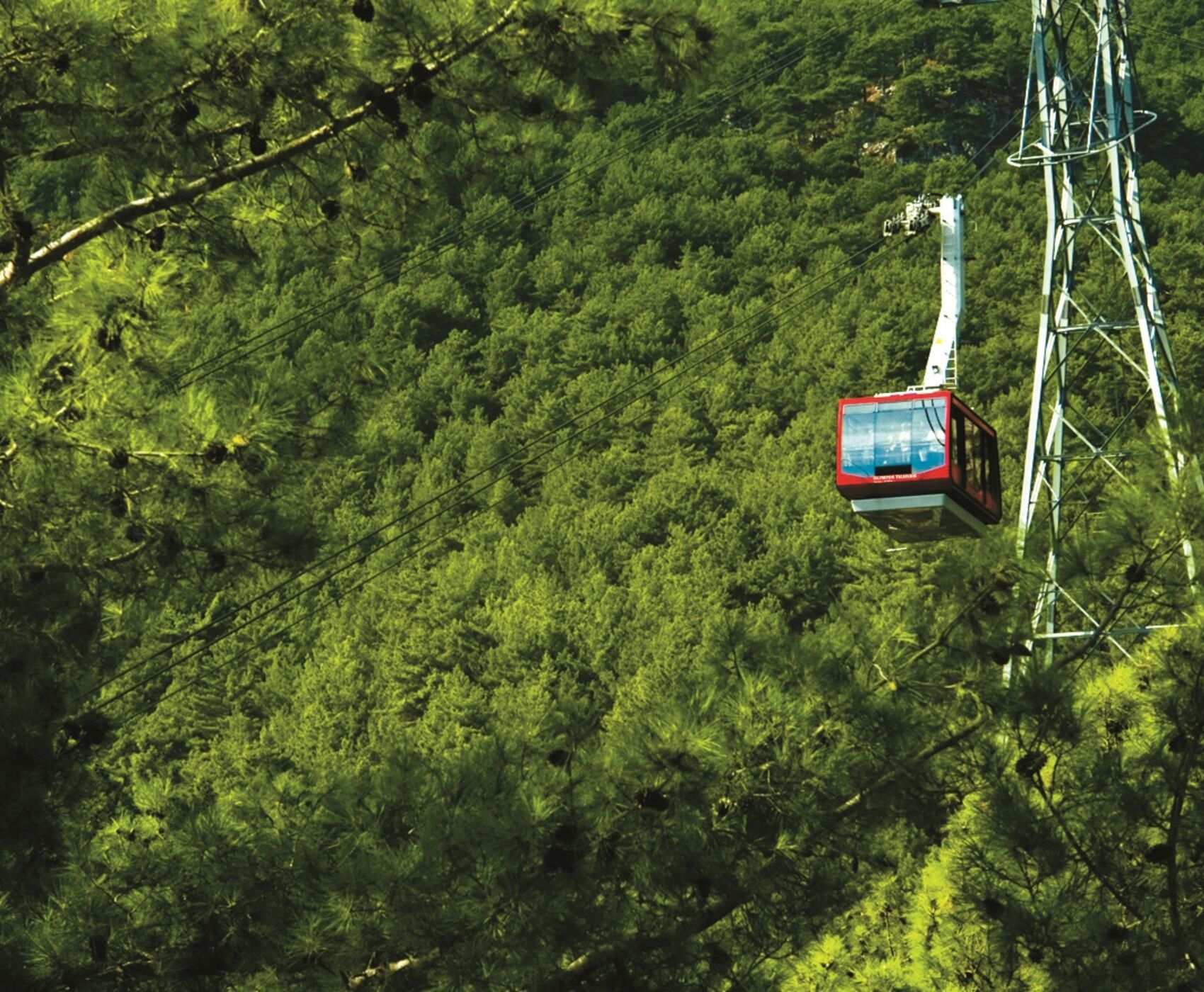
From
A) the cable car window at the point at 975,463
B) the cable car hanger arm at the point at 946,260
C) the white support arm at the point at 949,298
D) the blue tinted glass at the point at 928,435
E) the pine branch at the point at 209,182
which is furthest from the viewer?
the cable car hanger arm at the point at 946,260

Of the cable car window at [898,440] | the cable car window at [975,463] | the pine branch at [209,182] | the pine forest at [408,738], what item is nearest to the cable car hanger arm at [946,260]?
the cable car window at [975,463]

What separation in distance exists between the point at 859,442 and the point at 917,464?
1.97 feet

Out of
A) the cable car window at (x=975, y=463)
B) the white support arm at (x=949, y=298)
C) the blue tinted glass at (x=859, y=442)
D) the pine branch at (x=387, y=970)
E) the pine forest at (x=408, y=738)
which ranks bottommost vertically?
the cable car window at (x=975, y=463)

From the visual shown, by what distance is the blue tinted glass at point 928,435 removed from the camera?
16.0 meters

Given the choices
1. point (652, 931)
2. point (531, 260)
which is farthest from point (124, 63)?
point (531, 260)

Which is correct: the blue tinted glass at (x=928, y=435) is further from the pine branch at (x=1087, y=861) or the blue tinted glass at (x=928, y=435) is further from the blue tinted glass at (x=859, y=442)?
the pine branch at (x=1087, y=861)

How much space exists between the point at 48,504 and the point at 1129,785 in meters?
4.02

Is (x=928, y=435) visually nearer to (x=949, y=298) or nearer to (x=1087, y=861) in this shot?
(x=949, y=298)

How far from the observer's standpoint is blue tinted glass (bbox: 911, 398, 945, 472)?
15953 millimetres

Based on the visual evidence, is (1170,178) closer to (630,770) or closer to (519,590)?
(519,590)

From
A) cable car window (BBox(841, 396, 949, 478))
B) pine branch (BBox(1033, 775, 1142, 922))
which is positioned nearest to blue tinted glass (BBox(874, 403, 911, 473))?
cable car window (BBox(841, 396, 949, 478))

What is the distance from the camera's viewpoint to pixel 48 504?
6797mm

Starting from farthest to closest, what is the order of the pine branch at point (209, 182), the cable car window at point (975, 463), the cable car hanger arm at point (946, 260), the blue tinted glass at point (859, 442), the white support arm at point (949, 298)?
the cable car hanger arm at point (946, 260) → the white support arm at point (949, 298) → the cable car window at point (975, 463) → the blue tinted glass at point (859, 442) → the pine branch at point (209, 182)

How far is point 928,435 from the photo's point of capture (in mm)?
16031
